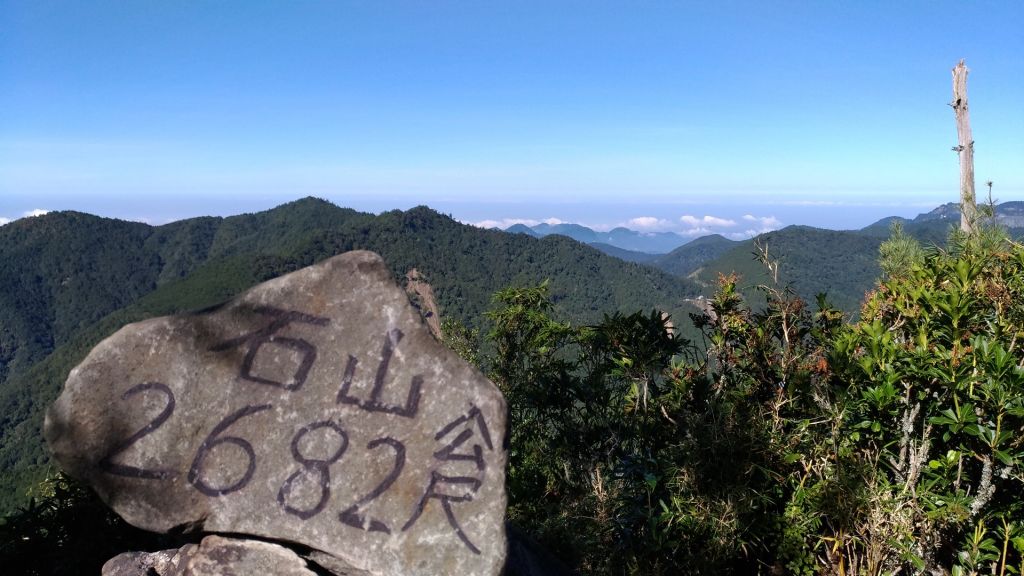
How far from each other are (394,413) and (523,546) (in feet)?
4.39

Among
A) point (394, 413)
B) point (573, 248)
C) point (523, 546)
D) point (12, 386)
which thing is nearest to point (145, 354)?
point (394, 413)

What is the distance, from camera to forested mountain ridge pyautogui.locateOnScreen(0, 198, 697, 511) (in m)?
67.1

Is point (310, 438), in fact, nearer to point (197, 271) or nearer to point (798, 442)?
point (798, 442)

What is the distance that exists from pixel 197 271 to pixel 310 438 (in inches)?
3414

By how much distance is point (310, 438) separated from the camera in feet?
9.21

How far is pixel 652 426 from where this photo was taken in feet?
15.6

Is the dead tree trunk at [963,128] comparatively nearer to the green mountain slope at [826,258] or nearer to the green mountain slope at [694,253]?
the green mountain slope at [826,258]

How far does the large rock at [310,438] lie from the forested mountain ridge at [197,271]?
39.9 m

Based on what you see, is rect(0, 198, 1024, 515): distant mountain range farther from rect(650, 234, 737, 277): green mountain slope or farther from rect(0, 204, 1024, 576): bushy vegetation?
rect(650, 234, 737, 277): green mountain slope

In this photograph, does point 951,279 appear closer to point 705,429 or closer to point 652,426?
point 705,429

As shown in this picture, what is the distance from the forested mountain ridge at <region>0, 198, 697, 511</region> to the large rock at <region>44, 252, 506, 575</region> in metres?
39.9

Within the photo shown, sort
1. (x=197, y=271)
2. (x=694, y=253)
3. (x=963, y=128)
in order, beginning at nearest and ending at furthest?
(x=963, y=128) → (x=197, y=271) → (x=694, y=253)

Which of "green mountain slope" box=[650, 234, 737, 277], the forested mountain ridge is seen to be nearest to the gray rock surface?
the forested mountain ridge

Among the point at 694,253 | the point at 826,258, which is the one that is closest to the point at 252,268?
the point at 826,258
